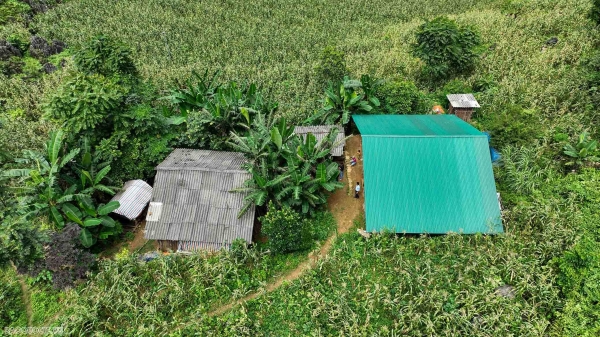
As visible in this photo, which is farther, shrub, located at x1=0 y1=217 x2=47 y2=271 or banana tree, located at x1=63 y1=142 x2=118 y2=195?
banana tree, located at x1=63 y1=142 x2=118 y2=195

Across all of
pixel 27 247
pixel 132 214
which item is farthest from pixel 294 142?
pixel 27 247

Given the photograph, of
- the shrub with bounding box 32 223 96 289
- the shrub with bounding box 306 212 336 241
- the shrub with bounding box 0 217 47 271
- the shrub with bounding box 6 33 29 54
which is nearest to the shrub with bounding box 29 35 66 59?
the shrub with bounding box 6 33 29 54

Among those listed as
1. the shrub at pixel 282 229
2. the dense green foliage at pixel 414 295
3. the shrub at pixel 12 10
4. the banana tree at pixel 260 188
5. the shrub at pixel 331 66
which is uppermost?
the shrub at pixel 12 10

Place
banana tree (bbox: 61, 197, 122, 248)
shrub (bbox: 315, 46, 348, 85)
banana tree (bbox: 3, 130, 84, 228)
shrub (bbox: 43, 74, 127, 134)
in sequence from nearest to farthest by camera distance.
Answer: banana tree (bbox: 3, 130, 84, 228) < banana tree (bbox: 61, 197, 122, 248) < shrub (bbox: 43, 74, 127, 134) < shrub (bbox: 315, 46, 348, 85)

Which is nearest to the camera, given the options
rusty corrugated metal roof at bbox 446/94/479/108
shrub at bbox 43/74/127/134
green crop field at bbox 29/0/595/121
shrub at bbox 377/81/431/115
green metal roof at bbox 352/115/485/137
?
shrub at bbox 43/74/127/134

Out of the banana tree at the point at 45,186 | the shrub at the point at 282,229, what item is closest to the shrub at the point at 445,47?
the shrub at the point at 282,229

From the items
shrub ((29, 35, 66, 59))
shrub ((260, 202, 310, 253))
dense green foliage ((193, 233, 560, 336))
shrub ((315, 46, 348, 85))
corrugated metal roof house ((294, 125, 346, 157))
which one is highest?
shrub ((29, 35, 66, 59))

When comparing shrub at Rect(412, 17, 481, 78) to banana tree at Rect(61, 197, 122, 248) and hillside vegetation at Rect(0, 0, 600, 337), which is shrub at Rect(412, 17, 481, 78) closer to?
hillside vegetation at Rect(0, 0, 600, 337)

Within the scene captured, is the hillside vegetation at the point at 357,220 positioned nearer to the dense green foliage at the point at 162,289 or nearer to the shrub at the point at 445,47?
the dense green foliage at the point at 162,289
